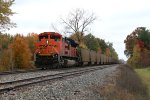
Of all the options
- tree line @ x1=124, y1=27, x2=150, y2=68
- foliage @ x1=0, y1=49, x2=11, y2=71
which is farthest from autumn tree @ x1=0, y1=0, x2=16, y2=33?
tree line @ x1=124, y1=27, x2=150, y2=68

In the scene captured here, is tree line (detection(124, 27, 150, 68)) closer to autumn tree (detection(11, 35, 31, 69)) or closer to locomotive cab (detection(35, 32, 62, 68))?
autumn tree (detection(11, 35, 31, 69))

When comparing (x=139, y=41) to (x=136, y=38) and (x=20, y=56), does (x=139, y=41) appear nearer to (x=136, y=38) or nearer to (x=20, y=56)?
(x=136, y=38)

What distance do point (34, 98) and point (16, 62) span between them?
33631mm

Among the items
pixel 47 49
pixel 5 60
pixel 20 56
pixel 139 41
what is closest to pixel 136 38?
pixel 139 41

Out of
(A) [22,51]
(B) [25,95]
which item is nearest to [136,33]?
(A) [22,51]

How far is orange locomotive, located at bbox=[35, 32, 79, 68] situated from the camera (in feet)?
106

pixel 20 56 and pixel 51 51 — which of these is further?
pixel 20 56

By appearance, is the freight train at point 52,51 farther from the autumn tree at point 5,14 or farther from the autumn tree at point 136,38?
the autumn tree at point 136,38

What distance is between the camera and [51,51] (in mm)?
32875

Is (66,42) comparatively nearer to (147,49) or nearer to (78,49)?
(78,49)

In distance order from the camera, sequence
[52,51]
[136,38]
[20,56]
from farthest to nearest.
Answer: [136,38] < [20,56] < [52,51]

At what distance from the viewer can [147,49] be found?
130 meters

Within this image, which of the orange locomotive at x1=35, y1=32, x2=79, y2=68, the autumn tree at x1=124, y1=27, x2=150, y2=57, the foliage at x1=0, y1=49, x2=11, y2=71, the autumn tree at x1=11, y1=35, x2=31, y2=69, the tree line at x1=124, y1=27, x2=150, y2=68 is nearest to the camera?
the orange locomotive at x1=35, y1=32, x2=79, y2=68

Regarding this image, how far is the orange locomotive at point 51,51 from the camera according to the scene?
3234 centimetres
